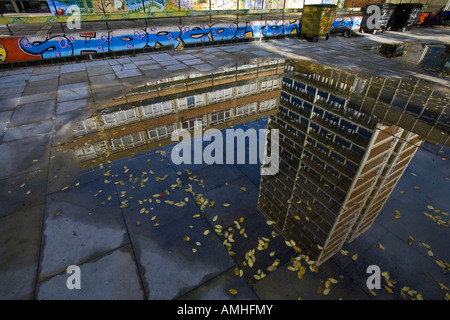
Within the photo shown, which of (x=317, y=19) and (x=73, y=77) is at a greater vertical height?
(x=317, y=19)

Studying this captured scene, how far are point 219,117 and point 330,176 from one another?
14.8ft

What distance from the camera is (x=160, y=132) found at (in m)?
8.07

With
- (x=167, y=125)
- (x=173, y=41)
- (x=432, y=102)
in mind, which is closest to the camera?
(x=167, y=125)

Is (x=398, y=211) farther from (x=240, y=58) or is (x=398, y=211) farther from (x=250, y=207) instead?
(x=240, y=58)

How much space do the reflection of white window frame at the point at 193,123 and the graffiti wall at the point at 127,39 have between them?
13.0 m

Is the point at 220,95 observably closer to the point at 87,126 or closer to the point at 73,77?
the point at 87,126

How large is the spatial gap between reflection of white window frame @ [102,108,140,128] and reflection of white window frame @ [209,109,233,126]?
2895 mm

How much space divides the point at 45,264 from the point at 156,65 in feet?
46.3

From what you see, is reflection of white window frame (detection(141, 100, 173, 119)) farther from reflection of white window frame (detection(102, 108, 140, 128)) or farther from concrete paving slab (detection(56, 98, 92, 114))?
concrete paving slab (detection(56, 98, 92, 114))

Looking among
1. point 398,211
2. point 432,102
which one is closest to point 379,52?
point 432,102

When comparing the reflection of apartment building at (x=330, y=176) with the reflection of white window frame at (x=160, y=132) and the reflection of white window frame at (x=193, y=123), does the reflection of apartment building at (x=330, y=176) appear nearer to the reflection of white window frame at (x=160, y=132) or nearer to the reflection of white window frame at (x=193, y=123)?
the reflection of white window frame at (x=193, y=123)

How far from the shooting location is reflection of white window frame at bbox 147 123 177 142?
7840 millimetres

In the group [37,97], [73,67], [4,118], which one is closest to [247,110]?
[4,118]
